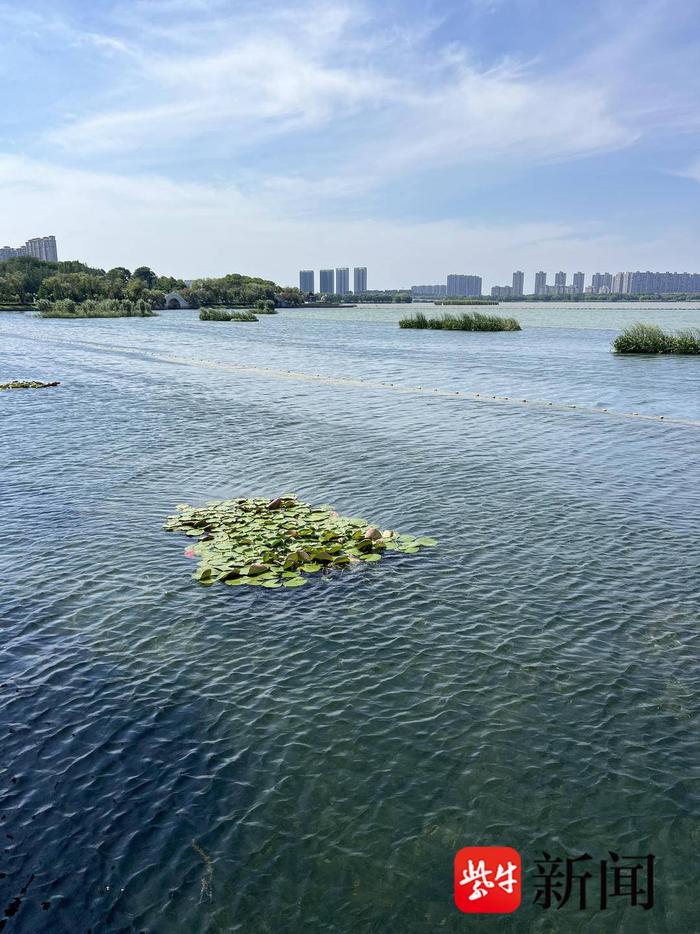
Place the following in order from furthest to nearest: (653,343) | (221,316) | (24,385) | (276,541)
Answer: (221,316) < (653,343) < (24,385) < (276,541)

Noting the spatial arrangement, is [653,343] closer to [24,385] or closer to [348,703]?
[24,385]

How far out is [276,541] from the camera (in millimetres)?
18047

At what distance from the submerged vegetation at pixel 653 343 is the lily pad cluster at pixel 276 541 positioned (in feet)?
230

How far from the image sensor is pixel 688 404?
145 feet

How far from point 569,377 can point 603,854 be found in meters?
54.9

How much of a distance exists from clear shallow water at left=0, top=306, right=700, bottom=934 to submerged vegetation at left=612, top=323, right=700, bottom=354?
191ft

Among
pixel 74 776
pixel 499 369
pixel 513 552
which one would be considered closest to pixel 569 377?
pixel 499 369

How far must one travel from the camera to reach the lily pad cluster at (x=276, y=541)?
16.6 m

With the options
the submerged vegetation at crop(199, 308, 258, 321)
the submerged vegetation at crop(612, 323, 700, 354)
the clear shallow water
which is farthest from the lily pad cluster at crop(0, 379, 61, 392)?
the submerged vegetation at crop(199, 308, 258, 321)

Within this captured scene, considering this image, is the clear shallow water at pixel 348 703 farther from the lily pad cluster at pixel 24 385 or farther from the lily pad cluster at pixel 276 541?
the lily pad cluster at pixel 24 385

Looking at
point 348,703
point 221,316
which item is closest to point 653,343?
point 348,703

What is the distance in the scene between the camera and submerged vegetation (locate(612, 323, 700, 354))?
3039 inches

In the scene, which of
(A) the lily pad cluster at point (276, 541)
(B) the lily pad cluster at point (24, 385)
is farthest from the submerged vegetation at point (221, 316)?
(A) the lily pad cluster at point (276, 541)

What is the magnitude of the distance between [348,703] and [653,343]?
259 ft
